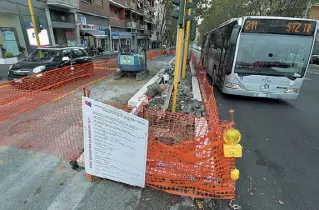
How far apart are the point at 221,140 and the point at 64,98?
18.7 ft

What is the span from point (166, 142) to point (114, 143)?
77 centimetres

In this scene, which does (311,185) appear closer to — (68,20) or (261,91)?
(261,91)

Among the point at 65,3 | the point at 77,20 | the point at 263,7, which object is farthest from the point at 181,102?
the point at 77,20

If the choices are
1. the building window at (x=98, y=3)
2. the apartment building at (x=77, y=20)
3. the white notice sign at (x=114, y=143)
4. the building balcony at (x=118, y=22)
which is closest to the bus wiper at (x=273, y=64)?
the white notice sign at (x=114, y=143)

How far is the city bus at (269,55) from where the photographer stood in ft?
18.9

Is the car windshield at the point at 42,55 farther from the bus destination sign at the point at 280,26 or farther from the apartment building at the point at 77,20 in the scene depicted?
the apartment building at the point at 77,20

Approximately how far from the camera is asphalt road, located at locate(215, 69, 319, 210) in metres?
2.61

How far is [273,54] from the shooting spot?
6109mm

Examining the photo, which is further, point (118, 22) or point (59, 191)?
point (118, 22)

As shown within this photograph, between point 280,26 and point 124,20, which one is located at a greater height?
point 124,20

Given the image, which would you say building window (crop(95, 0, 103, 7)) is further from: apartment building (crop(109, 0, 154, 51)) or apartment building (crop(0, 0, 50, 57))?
apartment building (crop(0, 0, 50, 57))

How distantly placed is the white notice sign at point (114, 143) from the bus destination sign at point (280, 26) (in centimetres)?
574

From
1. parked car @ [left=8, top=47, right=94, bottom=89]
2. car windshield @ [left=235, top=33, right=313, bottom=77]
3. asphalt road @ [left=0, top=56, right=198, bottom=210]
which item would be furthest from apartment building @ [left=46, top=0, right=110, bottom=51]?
asphalt road @ [left=0, top=56, right=198, bottom=210]

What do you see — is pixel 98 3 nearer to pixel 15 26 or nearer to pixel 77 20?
pixel 77 20
